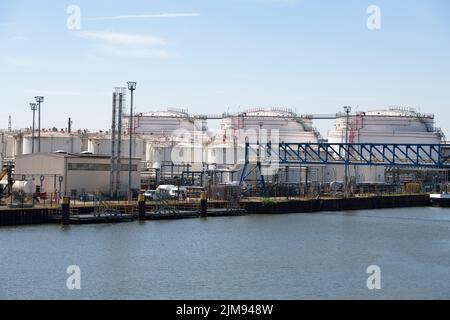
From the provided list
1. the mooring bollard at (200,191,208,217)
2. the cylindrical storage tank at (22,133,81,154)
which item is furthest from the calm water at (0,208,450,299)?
the cylindrical storage tank at (22,133,81,154)

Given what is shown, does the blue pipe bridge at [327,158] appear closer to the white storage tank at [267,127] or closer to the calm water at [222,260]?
the white storage tank at [267,127]

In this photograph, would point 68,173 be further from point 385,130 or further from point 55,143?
point 385,130

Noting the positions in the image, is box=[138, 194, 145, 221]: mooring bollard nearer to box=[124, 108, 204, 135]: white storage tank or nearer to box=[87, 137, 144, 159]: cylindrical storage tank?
box=[87, 137, 144, 159]: cylindrical storage tank

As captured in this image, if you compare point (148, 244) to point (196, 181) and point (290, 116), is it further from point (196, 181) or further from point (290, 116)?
point (290, 116)

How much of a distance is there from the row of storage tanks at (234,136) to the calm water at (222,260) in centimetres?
2996

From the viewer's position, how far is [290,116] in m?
92.5

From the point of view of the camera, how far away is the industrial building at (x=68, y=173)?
163 feet

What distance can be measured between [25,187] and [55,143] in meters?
29.9

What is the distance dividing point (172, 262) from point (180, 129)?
62203mm

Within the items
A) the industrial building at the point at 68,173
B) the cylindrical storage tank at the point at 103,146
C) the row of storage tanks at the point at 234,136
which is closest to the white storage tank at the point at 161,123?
the row of storage tanks at the point at 234,136

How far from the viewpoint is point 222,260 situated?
Result: 1259 inches

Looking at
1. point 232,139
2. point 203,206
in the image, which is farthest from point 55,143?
point 203,206

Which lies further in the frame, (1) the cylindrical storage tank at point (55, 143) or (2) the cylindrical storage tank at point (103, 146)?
(2) the cylindrical storage tank at point (103, 146)

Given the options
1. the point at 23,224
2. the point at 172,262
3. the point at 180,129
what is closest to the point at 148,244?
the point at 172,262
